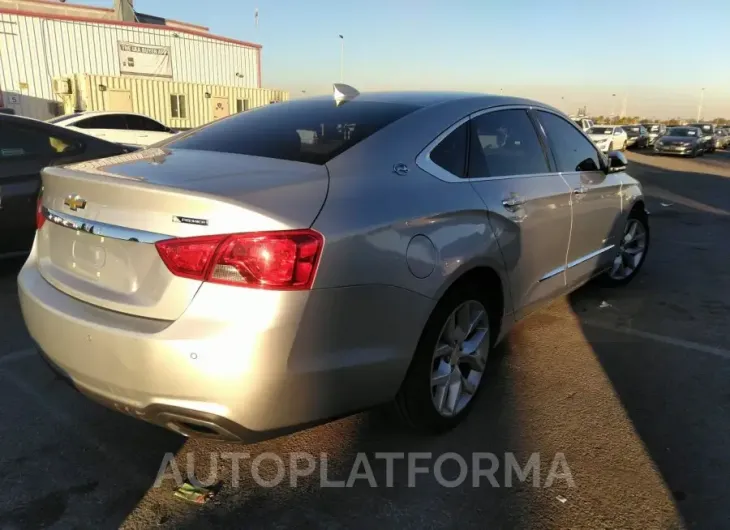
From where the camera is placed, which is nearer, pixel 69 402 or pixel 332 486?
pixel 332 486

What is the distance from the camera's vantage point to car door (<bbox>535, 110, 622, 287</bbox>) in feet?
12.9

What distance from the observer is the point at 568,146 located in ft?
13.5

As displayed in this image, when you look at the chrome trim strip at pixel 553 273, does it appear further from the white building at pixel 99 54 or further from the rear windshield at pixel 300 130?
the white building at pixel 99 54

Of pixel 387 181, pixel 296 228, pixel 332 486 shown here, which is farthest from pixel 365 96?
pixel 332 486

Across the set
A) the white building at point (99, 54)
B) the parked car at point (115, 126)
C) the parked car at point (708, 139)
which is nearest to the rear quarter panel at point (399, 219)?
the parked car at point (115, 126)

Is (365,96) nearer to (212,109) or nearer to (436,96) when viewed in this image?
(436,96)

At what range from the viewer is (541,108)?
393cm

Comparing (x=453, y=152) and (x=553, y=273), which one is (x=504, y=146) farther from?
(x=553, y=273)

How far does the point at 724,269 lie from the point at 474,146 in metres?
4.72

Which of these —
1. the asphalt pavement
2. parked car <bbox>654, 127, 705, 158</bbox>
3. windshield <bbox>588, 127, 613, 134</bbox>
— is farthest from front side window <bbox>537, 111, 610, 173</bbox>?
parked car <bbox>654, 127, 705, 158</bbox>

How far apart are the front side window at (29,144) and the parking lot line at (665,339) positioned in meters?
5.01

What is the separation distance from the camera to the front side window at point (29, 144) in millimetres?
5043

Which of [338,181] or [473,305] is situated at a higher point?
[338,181]

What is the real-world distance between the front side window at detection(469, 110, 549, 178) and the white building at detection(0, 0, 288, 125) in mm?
25392
